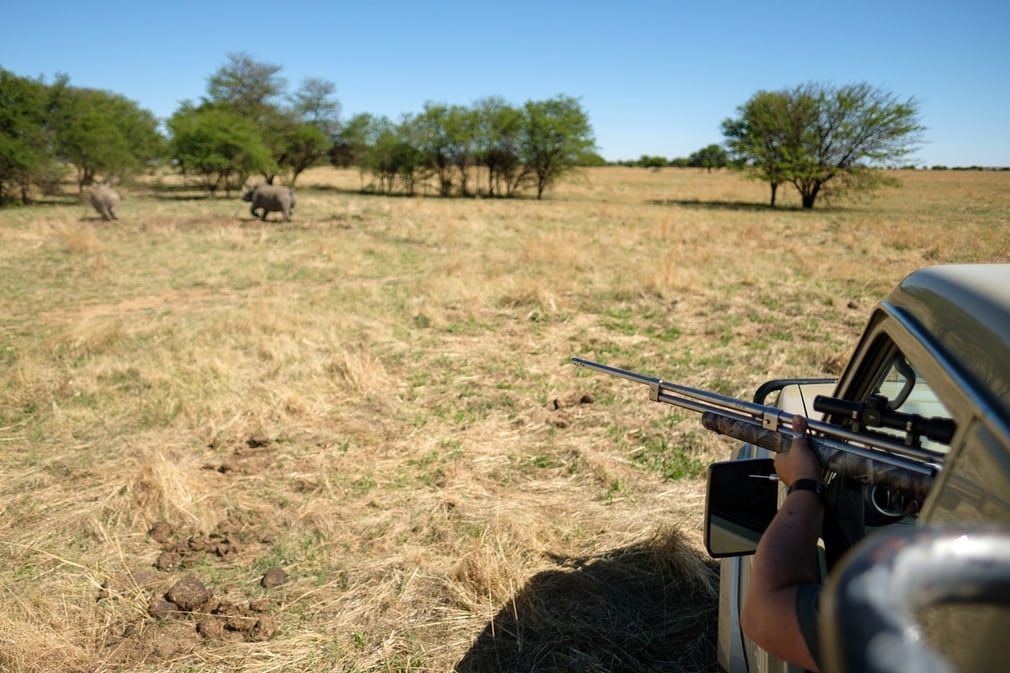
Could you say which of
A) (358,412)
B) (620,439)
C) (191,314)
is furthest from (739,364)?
(191,314)

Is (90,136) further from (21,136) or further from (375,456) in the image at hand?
(375,456)

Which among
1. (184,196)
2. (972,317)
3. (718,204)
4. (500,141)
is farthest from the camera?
(500,141)

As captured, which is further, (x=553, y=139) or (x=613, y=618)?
(x=553, y=139)

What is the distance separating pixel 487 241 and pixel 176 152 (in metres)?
21.2

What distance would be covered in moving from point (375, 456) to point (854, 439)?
3942 mm

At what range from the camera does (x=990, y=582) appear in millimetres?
498

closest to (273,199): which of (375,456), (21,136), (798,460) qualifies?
(21,136)

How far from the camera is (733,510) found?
1.84 metres

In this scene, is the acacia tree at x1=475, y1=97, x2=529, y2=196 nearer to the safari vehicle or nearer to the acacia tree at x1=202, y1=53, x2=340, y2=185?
the acacia tree at x1=202, y1=53, x2=340, y2=185

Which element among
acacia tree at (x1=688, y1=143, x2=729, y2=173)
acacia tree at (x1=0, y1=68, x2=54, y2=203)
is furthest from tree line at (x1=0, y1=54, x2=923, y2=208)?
acacia tree at (x1=688, y1=143, x2=729, y2=173)

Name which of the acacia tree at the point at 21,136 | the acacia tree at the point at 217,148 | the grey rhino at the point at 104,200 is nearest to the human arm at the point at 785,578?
the grey rhino at the point at 104,200

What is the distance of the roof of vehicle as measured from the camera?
40.3 inches

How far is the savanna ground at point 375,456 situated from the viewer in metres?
3.03

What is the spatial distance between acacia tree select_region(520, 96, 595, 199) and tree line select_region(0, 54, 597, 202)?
0.06 metres
